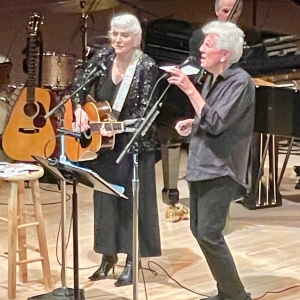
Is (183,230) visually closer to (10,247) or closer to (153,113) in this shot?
(10,247)

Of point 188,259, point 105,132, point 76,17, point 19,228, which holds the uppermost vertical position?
point 76,17

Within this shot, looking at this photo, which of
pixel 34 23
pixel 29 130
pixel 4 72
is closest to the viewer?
pixel 29 130

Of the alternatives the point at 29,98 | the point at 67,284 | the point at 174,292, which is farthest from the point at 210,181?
the point at 29,98

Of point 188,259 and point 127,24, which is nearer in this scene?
point 127,24

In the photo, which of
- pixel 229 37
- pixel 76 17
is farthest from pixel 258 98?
pixel 76 17

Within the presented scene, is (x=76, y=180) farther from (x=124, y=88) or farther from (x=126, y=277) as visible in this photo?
(x=126, y=277)

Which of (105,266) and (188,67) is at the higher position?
(188,67)

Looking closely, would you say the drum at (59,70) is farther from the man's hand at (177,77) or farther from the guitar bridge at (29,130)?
the man's hand at (177,77)

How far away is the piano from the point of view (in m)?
4.41

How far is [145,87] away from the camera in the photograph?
3.81m

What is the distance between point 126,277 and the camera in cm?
402

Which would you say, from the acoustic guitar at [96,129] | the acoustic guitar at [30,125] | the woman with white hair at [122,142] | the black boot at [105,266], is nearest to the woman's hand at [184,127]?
the woman with white hair at [122,142]

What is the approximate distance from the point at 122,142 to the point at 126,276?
2.38ft

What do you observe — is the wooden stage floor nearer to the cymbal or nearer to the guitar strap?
the guitar strap
